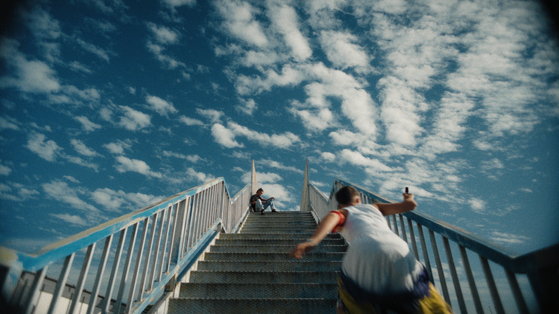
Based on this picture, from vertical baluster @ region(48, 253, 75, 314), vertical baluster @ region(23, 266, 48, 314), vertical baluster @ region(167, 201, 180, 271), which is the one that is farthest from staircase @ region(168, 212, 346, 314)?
vertical baluster @ region(23, 266, 48, 314)

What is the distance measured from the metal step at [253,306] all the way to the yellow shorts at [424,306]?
120 centimetres

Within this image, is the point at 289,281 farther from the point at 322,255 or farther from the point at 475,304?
the point at 475,304

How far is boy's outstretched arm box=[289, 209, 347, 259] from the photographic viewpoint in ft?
4.23

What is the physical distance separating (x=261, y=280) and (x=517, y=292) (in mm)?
2368

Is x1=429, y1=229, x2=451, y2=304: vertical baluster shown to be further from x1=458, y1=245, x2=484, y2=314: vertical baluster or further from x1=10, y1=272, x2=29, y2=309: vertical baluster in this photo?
x1=10, y1=272, x2=29, y2=309: vertical baluster

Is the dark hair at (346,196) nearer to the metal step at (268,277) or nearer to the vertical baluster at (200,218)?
the metal step at (268,277)

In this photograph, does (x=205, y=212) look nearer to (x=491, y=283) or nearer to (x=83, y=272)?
(x=83, y=272)

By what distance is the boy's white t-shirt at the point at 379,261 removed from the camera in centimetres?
123

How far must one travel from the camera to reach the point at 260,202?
9.09 metres

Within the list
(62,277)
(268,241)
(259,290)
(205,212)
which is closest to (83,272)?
(62,277)

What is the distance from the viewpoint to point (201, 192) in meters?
3.68

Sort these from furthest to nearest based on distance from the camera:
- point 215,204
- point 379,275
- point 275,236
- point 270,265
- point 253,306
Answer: point 275,236, point 215,204, point 270,265, point 253,306, point 379,275

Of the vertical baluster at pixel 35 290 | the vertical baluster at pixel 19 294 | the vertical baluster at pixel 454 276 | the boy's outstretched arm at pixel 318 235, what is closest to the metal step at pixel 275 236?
the vertical baluster at pixel 454 276

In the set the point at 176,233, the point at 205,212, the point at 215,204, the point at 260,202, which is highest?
the point at 260,202
